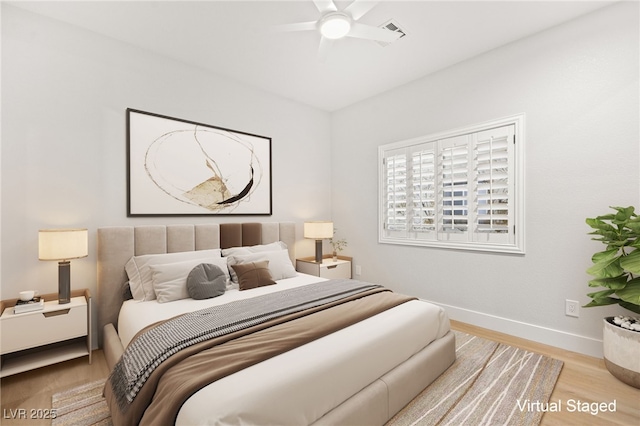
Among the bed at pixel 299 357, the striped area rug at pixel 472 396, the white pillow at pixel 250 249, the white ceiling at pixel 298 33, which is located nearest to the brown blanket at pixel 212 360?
the bed at pixel 299 357

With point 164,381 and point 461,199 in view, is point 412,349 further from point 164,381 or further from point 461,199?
point 461,199

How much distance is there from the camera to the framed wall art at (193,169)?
2914mm

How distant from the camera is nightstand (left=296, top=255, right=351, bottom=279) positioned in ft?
12.8

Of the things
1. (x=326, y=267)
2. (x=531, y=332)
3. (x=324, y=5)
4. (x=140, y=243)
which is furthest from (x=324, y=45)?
(x=531, y=332)

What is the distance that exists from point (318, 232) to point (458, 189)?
5.81ft

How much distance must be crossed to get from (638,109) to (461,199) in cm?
146

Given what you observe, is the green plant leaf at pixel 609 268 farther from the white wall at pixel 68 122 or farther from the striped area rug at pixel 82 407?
the white wall at pixel 68 122

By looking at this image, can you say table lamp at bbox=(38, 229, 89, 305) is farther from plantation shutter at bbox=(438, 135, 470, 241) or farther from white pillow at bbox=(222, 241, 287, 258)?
plantation shutter at bbox=(438, 135, 470, 241)

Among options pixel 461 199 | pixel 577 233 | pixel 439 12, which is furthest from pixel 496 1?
pixel 577 233

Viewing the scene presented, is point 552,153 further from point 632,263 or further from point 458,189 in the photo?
point 632,263

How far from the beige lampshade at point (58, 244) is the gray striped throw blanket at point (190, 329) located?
3.45ft

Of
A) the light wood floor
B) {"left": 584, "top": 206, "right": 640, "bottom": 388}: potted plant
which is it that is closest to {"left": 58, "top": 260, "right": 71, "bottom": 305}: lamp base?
the light wood floor

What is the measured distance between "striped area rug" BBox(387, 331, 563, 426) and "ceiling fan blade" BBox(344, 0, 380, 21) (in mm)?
2642

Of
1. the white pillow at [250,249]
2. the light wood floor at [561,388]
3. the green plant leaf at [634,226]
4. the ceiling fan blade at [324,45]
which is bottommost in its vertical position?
the light wood floor at [561,388]
